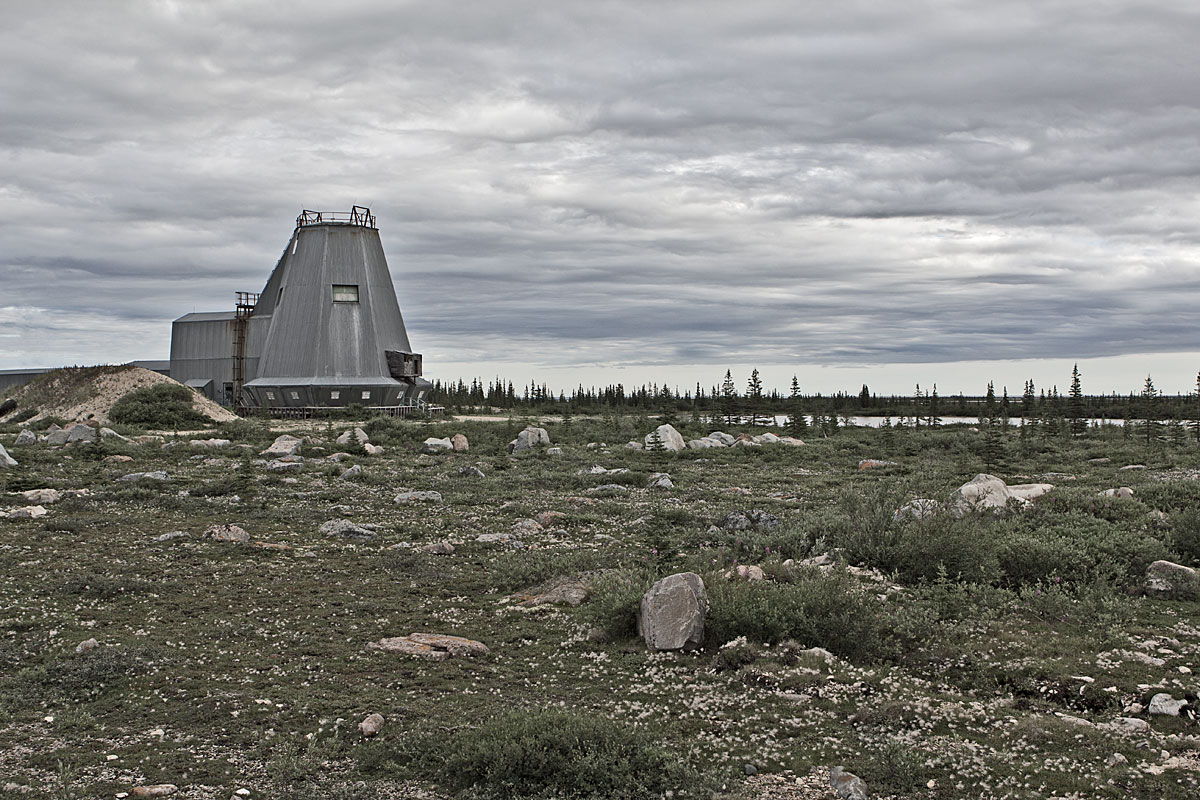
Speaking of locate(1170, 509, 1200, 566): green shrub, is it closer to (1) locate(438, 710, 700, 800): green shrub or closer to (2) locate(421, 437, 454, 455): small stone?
(1) locate(438, 710, 700, 800): green shrub

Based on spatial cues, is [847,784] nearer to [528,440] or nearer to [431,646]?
[431,646]

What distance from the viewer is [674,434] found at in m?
35.6

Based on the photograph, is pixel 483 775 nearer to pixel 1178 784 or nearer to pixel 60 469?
pixel 1178 784

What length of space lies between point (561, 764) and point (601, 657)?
2859 millimetres

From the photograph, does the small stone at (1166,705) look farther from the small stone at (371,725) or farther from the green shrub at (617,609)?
the small stone at (371,725)

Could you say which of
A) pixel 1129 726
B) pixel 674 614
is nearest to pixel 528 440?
pixel 674 614

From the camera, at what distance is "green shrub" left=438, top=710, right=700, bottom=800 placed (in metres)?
6.26

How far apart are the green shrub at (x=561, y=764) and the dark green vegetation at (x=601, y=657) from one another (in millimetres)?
20

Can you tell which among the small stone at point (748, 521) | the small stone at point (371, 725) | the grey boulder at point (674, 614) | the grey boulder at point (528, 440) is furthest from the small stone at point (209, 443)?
the small stone at point (371, 725)

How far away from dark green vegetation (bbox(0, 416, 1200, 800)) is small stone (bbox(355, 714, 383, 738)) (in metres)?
0.08

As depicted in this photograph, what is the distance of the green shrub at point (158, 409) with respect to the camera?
3994 cm

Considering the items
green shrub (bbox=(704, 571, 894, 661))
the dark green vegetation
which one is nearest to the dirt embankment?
the dark green vegetation

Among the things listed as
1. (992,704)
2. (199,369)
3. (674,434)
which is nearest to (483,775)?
(992,704)

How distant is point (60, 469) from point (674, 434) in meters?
20.8
